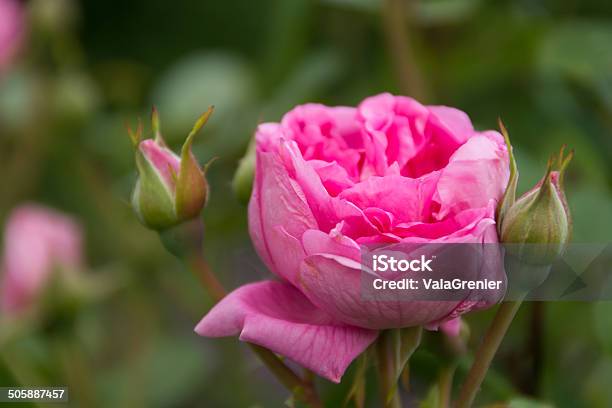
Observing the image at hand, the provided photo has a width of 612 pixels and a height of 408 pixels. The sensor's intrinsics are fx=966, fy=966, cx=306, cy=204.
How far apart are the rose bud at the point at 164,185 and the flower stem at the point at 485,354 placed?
12cm

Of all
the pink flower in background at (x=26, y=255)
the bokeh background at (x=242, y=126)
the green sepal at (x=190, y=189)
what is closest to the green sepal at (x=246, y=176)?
the green sepal at (x=190, y=189)

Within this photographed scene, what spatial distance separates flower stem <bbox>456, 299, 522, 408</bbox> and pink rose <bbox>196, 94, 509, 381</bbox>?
17mm

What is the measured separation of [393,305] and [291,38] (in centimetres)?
68

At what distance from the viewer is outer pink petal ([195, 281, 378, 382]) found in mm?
327

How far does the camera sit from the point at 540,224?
32 cm

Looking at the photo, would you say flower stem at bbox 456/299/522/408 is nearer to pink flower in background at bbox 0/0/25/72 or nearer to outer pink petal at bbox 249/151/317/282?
outer pink petal at bbox 249/151/317/282

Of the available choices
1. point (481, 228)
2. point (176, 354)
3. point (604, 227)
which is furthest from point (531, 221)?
point (176, 354)

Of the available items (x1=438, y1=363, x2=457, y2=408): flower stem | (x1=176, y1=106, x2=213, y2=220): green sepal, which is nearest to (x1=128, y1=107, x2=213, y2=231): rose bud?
(x1=176, y1=106, x2=213, y2=220): green sepal

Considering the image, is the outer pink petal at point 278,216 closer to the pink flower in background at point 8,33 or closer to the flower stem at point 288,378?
the flower stem at point 288,378

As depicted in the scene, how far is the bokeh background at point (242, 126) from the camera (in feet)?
2.20

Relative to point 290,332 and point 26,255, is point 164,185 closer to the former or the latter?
point 290,332

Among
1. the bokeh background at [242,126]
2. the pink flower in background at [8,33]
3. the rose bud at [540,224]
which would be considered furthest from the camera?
the pink flower in background at [8,33]

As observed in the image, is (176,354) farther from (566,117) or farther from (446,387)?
(446,387)

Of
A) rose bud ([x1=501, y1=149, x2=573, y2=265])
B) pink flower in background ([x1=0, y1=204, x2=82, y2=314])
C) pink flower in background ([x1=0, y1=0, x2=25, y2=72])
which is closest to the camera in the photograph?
rose bud ([x1=501, y1=149, x2=573, y2=265])
